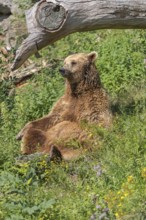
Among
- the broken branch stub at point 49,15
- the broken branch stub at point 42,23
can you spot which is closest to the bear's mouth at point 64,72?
the broken branch stub at point 42,23

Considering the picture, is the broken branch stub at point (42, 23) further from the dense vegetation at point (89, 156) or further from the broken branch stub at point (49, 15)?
the dense vegetation at point (89, 156)

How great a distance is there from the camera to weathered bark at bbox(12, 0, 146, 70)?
30.0 ft

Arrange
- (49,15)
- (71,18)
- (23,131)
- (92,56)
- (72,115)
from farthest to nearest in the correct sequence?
(92,56)
(72,115)
(23,131)
(71,18)
(49,15)

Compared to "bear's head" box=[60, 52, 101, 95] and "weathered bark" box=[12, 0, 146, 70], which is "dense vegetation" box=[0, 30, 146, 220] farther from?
"weathered bark" box=[12, 0, 146, 70]

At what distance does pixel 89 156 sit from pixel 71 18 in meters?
1.78

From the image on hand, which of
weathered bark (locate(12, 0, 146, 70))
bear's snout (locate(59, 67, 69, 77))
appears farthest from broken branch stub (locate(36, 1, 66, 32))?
bear's snout (locate(59, 67, 69, 77))

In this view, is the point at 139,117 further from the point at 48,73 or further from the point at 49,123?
the point at 48,73

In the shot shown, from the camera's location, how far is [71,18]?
9297mm

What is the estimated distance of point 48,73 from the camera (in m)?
12.9

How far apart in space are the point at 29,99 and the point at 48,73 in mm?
1273

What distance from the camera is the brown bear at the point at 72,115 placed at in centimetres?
1009

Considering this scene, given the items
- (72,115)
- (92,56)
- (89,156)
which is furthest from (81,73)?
(89,156)

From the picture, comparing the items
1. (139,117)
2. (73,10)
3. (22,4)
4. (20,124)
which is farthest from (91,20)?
(22,4)

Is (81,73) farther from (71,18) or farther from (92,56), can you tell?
(71,18)
